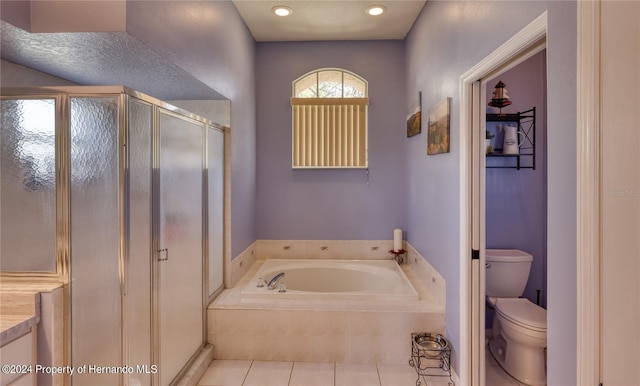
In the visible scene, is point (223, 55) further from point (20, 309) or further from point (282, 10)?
point (20, 309)

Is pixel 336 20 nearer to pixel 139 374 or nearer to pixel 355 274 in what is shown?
pixel 355 274

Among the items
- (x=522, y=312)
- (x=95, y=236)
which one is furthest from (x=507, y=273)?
(x=95, y=236)

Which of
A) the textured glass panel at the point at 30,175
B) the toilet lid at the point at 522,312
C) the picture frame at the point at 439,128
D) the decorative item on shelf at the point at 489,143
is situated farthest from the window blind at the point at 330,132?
the textured glass panel at the point at 30,175

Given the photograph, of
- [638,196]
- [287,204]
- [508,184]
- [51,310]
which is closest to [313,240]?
[287,204]

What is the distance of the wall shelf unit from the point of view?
105 inches

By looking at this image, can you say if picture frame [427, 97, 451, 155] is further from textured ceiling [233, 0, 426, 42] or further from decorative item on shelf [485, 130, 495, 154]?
textured ceiling [233, 0, 426, 42]

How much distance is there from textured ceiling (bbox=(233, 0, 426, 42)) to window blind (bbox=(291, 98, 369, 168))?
678 mm

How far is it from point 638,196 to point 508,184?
2.07m

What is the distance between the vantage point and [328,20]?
295cm

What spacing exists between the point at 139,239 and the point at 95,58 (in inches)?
37.3

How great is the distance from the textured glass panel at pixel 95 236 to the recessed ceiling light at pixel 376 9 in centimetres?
230

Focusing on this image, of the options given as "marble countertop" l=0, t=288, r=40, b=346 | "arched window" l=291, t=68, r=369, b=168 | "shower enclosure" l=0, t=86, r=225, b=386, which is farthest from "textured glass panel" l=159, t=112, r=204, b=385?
"arched window" l=291, t=68, r=369, b=168

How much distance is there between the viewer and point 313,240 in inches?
138

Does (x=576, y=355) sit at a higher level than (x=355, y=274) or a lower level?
higher
